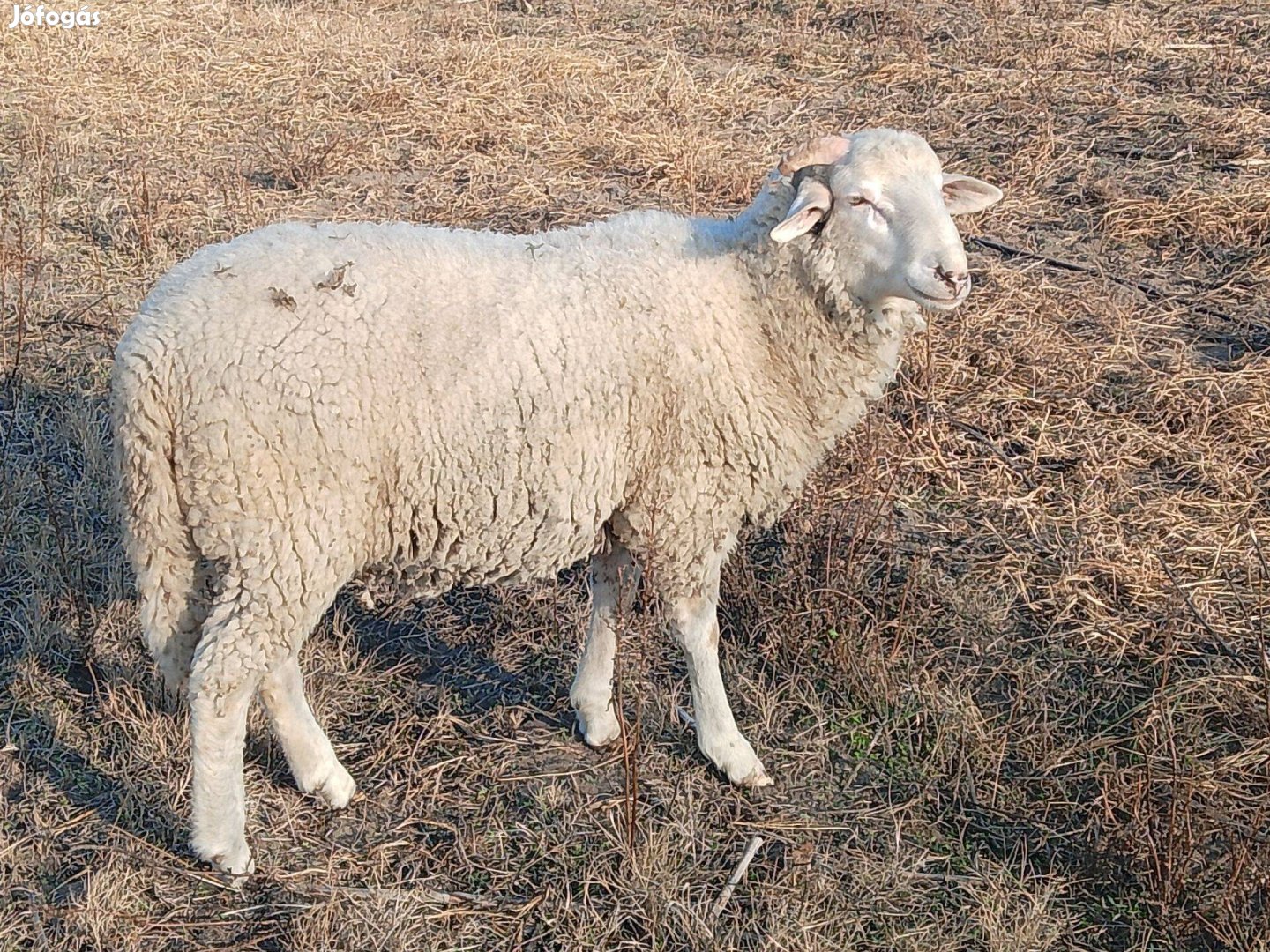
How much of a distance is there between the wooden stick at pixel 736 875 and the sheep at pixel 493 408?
0.29 metres

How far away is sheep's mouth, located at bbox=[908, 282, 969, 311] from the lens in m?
3.09

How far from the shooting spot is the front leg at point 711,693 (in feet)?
11.5

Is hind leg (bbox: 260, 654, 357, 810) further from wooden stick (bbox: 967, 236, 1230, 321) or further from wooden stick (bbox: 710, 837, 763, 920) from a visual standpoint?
wooden stick (bbox: 967, 236, 1230, 321)

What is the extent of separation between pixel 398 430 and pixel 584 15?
8.01m

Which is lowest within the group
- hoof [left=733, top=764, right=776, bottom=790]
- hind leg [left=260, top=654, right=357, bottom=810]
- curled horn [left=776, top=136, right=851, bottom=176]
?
hoof [left=733, top=764, right=776, bottom=790]

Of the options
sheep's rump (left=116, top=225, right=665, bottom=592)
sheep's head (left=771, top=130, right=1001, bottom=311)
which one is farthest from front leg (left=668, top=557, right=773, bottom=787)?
sheep's head (left=771, top=130, right=1001, bottom=311)

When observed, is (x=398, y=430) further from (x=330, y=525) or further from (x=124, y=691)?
(x=124, y=691)

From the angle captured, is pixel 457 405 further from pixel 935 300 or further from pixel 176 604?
pixel 935 300

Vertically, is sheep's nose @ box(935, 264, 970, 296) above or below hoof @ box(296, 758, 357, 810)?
above

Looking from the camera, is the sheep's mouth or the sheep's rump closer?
the sheep's rump

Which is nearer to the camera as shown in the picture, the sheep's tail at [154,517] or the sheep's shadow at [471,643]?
the sheep's tail at [154,517]

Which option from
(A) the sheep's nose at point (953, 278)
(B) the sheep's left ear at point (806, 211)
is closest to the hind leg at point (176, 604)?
(B) the sheep's left ear at point (806, 211)

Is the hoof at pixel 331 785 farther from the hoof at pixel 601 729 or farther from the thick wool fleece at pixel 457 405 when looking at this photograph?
the hoof at pixel 601 729

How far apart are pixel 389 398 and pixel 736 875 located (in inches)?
60.1
